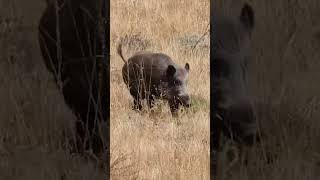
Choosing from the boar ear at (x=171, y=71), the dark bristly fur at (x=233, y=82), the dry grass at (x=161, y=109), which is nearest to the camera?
the dark bristly fur at (x=233, y=82)

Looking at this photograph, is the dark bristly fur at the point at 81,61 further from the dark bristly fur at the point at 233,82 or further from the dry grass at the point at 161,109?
the dark bristly fur at the point at 233,82

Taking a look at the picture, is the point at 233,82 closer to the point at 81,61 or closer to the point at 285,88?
the point at 285,88

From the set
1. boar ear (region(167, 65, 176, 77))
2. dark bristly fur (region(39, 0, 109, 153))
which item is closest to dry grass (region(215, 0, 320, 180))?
dark bristly fur (region(39, 0, 109, 153))

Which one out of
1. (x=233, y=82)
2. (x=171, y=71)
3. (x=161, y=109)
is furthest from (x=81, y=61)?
(x=171, y=71)

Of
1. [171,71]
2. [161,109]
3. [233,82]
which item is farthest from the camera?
[171,71]

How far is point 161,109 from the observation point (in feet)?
17.1

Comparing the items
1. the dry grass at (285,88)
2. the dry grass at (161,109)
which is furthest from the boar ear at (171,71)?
the dry grass at (285,88)

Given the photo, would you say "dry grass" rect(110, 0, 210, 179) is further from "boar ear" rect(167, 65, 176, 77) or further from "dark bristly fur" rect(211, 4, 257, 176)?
"dark bristly fur" rect(211, 4, 257, 176)

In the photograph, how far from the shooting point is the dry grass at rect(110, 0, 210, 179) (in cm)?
339

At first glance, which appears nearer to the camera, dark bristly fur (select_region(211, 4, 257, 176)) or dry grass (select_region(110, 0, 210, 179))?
dark bristly fur (select_region(211, 4, 257, 176))

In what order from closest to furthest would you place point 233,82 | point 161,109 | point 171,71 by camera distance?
point 233,82 → point 161,109 → point 171,71

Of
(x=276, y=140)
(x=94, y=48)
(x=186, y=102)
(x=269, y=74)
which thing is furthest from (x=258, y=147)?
(x=186, y=102)

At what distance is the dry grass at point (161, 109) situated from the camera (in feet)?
11.1

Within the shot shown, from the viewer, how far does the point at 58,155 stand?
9.43ft
